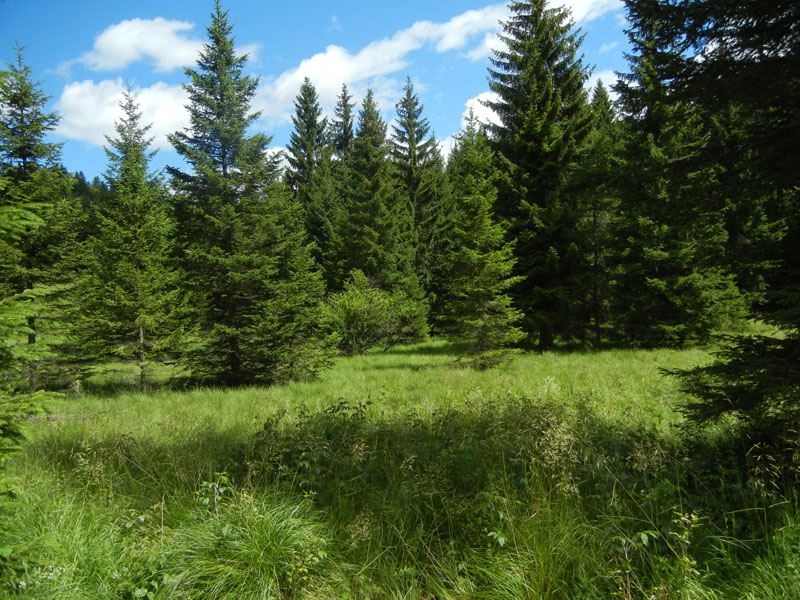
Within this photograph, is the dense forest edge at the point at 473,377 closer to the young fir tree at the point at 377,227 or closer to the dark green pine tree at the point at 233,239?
the dark green pine tree at the point at 233,239

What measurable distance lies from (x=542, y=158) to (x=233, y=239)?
42.7 ft

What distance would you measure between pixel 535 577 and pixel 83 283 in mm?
15732

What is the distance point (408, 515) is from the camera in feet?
11.8

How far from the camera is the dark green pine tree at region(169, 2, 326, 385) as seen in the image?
12.2 metres

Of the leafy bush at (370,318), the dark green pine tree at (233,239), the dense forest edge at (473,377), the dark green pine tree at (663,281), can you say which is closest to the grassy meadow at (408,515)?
the dense forest edge at (473,377)

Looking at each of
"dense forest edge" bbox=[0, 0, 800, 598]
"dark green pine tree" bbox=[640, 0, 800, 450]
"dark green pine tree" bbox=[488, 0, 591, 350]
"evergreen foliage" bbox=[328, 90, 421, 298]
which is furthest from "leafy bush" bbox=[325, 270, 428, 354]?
"dark green pine tree" bbox=[640, 0, 800, 450]

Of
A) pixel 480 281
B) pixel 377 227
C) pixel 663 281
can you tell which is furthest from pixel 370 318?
pixel 663 281

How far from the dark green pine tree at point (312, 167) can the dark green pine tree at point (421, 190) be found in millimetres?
6686

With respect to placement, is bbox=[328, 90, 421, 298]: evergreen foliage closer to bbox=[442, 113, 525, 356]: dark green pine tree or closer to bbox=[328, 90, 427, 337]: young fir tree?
bbox=[328, 90, 427, 337]: young fir tree

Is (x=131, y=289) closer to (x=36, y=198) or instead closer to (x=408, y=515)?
(x=36, y=198)

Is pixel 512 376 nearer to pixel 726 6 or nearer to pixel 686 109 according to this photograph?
Result: pixel 686 109

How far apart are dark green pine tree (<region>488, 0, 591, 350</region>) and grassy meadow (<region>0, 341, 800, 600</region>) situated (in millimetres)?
11985

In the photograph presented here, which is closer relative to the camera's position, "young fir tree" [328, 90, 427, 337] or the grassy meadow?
the grassy meadow

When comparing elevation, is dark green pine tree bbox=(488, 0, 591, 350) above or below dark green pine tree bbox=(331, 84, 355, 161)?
below
